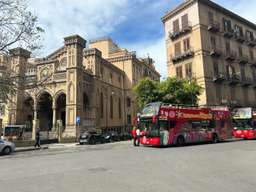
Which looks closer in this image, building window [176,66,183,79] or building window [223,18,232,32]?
building window [176,66,183,79]

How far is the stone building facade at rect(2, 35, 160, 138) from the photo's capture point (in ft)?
110

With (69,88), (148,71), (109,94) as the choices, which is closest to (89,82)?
(69,88)

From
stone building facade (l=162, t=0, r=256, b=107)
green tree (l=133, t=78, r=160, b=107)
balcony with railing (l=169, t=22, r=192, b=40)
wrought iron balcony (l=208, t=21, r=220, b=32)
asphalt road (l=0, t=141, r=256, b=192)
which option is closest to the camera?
asphalt road (l=0, t=141, r=256, b=192)

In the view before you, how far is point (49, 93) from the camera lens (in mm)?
36281

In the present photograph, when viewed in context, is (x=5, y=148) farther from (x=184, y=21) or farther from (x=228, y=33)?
(x=228, y=33)

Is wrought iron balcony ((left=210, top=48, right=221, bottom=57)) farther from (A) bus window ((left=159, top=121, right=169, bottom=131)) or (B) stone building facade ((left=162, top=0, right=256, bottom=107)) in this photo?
(A) bus window ((left=159, top=121, right=169, bottom=131))

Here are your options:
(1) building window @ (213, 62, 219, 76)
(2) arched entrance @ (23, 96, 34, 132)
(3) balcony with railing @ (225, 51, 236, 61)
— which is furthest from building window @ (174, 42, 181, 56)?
(2) arched entrance @ (23, 96, 34, 132)

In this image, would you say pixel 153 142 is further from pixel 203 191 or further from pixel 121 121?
pixel 121 121

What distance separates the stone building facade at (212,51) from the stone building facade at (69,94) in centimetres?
1271

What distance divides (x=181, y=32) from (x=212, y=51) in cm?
540

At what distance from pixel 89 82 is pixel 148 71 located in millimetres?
31095

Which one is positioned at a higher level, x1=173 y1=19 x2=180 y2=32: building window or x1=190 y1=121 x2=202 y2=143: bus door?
x1=173 y1=19 x2=180 y2=32: building window

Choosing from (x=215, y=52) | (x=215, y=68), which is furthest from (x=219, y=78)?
(x=215, y=52)

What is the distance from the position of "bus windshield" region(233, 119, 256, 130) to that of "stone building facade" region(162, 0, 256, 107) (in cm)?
557
